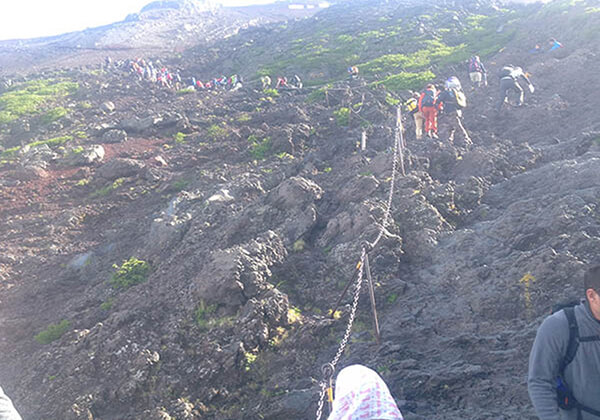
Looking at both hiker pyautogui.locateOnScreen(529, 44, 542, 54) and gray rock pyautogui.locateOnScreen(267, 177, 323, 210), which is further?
hiker pyautogui.locateOnScreen(529, 44, 542, 54)

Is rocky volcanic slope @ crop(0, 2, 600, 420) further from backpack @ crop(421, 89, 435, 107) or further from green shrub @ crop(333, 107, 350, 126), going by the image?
backpack @ crop(421, 89, 435, 107)

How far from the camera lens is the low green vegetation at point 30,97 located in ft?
81.5

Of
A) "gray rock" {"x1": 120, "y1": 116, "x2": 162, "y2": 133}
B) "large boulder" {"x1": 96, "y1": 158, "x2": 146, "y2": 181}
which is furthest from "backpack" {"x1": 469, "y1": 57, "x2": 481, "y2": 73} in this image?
"gray rock" {"x1": 120, "y1": 116, "x2": 162, "y2": 133}

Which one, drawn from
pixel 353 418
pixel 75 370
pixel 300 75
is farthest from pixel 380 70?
pixel 353 418

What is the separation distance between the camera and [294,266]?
7359mm

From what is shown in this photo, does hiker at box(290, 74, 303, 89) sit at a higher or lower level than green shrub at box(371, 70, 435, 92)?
higher

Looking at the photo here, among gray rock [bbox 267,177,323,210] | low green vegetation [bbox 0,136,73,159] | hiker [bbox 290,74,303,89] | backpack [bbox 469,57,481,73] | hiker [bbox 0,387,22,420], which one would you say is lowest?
gray rock [bbox 267,177,323,210]

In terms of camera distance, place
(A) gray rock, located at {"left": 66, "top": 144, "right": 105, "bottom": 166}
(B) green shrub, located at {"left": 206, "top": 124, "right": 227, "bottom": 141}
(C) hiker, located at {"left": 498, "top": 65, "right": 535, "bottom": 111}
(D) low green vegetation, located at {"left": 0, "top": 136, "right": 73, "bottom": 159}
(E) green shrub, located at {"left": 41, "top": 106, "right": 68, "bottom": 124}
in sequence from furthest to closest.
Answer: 1. (E) green shrub, located at {"left": 41, "top": 106, "right": 68, "bottom": 124}
2. (D) low green vegetation, located at {"left": 0, "top": 136, "right": 73, "bottom": 159}
3. (B) green shrub, located at {"left": 206, "top": 124, "right": 227, "bottom": 141}
4. (A) gray rock, located at {"left": 66, "top": 144, "right": 105, "bottom": 166}
5. (C) hiker, located at {"left": 498, "top": 65, "right": 535, "bottom": 111}

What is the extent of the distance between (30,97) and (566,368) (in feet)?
113

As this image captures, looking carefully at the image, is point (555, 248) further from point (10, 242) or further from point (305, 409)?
point (10, 242)

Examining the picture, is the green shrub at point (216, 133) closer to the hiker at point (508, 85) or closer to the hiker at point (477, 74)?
the hiker at point (508, 85)

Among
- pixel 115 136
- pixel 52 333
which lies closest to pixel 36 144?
pixel 115 136

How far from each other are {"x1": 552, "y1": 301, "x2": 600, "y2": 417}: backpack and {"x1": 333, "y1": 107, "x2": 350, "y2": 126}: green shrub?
1326cm

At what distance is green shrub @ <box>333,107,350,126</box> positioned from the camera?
15.6 metres
